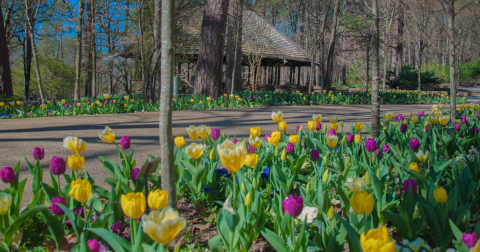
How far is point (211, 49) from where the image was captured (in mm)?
8539

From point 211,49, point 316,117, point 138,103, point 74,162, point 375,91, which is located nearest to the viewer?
point 74,162

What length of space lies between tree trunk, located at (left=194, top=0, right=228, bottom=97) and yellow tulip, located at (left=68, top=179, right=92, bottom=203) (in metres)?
7.22

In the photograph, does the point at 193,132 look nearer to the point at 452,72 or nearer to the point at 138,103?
the point at 452,72

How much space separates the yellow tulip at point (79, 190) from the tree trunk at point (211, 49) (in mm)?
7222

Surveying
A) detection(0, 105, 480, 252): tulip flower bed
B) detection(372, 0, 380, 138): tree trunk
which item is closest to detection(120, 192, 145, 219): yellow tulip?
detection(0, 105, 480, 252): tulip flower bed

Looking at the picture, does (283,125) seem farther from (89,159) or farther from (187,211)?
(89,159)

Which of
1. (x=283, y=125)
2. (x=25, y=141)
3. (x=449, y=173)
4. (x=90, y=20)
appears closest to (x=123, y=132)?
(x=25, y=141)

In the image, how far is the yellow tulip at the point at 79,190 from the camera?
133cm

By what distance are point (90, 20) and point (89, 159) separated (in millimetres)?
13944

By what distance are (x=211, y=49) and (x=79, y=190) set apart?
24.7ft

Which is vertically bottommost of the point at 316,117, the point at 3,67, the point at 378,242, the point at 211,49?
the point at 378,242

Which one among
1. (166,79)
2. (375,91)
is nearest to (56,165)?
(166,79)

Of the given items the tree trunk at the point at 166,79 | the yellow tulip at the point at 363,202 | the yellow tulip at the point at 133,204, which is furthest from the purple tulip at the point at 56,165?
the yellow tulip at the point at 363,202

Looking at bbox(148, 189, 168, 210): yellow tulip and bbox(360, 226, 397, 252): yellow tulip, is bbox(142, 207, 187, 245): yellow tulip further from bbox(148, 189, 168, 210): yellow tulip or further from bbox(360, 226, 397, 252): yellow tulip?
bbox(360, 226, 397, 252): yellow tulip
